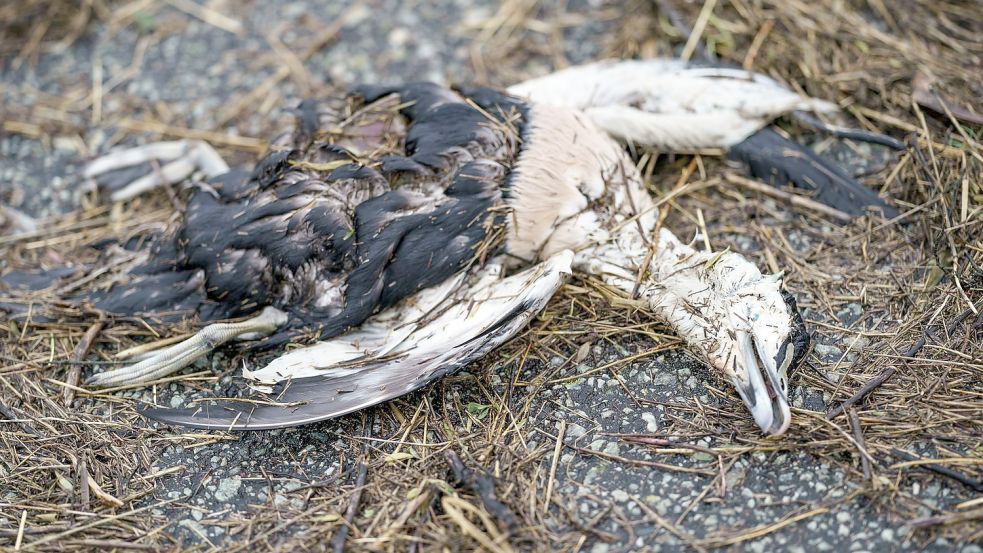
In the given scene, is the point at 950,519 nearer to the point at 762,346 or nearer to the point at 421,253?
the point at 762,346

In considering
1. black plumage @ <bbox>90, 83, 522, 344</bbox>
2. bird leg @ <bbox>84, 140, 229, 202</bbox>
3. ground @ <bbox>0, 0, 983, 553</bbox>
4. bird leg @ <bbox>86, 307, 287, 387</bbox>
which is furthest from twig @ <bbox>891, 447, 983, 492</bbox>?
bird leg @ <bbox>84, 140, 229, 202</bbox>

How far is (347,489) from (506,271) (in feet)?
3.16

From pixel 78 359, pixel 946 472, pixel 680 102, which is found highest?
pixel 680 102

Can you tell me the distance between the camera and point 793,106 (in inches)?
130

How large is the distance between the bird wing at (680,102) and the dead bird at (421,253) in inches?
0.8

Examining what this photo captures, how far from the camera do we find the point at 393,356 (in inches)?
107

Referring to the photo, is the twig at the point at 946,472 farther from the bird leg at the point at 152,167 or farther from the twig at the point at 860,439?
the bird leg at the point at 152,167

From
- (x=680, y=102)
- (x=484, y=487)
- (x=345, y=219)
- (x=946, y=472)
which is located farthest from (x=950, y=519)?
(x=345, y=219)

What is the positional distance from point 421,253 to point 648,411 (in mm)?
871

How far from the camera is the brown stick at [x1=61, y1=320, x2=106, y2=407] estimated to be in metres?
2.87

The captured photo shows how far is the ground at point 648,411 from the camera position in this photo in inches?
91.4

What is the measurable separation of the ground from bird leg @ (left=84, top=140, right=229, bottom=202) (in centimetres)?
10

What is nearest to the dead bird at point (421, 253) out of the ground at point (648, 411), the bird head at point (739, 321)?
the bird head at point (739, 321)

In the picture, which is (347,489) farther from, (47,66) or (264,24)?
(47,66)
